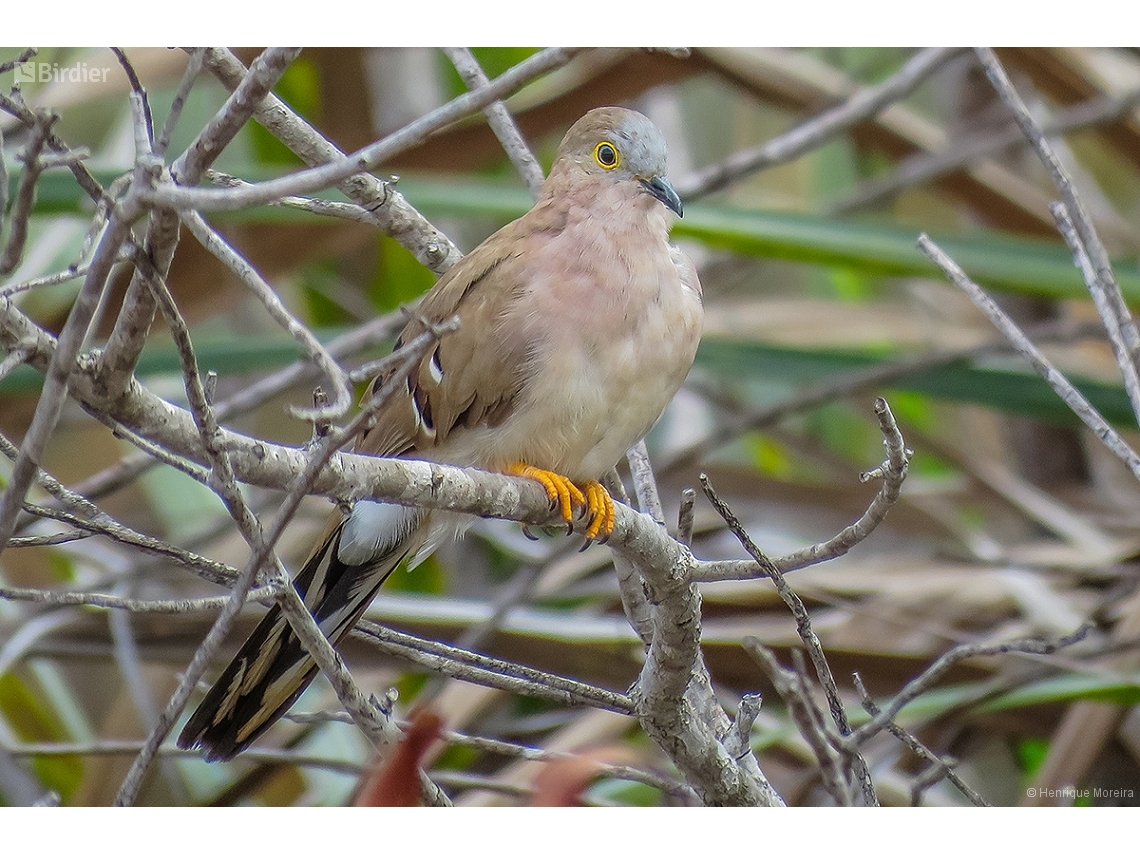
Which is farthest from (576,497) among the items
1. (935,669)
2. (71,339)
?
(71,339)

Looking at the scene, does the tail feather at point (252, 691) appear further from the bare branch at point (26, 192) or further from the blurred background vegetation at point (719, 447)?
the bare branch at point (26, 192)

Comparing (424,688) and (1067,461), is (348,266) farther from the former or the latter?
(1067,461)

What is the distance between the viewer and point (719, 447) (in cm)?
266

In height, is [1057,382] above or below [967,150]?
below

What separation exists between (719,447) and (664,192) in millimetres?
1217

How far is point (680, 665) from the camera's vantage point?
4.09 ft

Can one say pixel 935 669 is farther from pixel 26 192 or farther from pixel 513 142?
pixel 513 142

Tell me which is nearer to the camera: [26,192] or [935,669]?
[26,192]

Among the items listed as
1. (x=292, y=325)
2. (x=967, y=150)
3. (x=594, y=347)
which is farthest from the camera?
(x=967, y=150)

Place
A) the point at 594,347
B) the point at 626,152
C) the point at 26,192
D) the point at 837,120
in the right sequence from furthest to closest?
the point at 837,120 → the point at 626,152 → the point at 594,347 → the point at 26,192

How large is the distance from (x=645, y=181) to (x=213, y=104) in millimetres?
1312

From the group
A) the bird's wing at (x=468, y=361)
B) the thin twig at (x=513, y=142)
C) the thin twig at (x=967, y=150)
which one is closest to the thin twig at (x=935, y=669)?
the bird's wing at (x=468, y=361)

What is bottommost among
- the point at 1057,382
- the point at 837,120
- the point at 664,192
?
the point at 1057,382

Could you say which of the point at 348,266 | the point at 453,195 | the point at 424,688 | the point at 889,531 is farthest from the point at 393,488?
the point at 348,266
